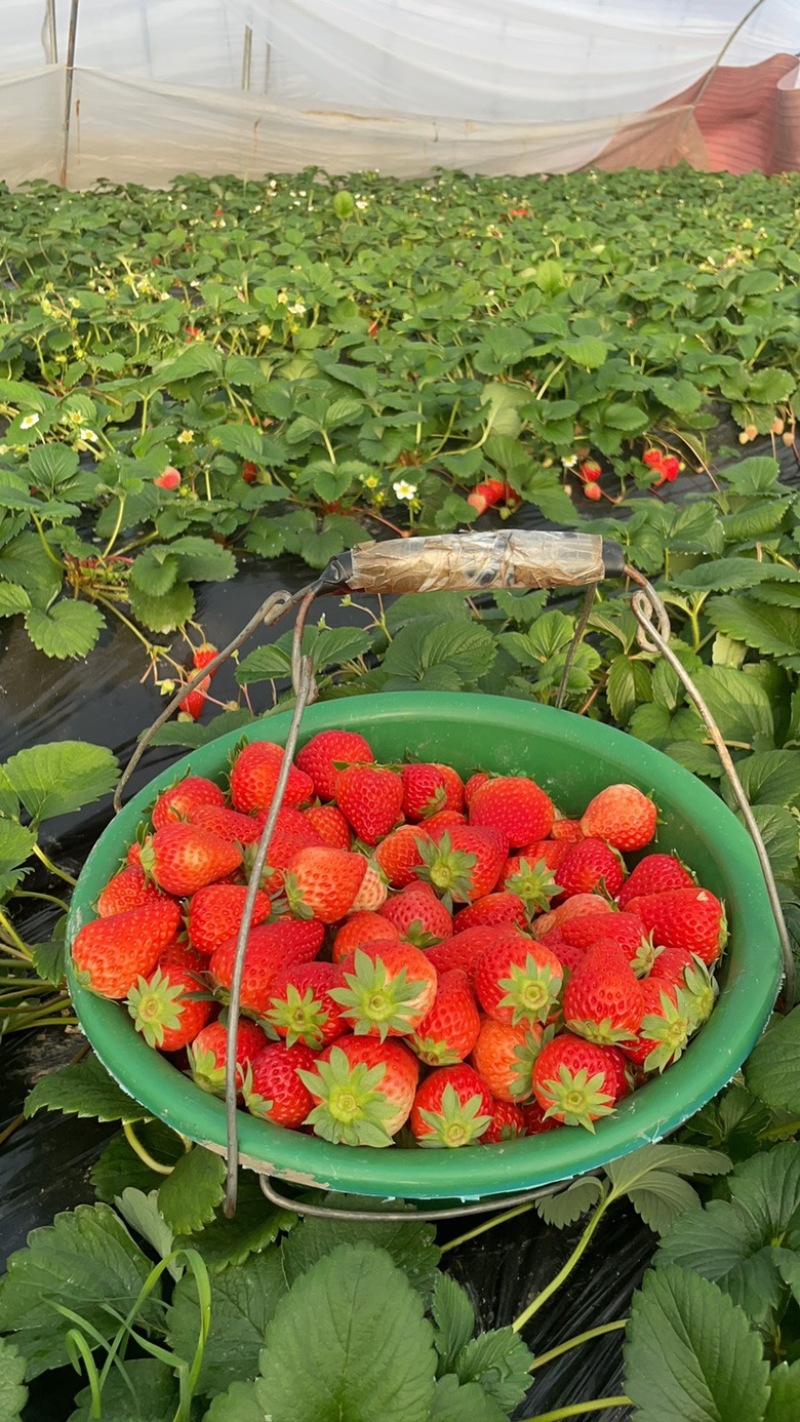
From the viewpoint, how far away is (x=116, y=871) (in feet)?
3.66

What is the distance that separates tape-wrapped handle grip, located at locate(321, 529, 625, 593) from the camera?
902 millimetres

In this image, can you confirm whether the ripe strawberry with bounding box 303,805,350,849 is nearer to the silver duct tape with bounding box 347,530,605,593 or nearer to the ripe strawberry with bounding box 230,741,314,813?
the ripe strawberry with bounding box 230,741,314,813

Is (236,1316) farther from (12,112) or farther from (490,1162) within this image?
(12,112)

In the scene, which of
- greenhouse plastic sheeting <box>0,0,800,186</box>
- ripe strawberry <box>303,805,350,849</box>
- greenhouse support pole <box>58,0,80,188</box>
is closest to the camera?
ripe strawberry <box>303,805,350,849</box>

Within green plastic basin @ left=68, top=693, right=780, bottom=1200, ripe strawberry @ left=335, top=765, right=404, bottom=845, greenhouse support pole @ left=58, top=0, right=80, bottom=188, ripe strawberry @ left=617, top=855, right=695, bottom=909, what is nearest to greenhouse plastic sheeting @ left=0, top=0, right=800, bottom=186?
greenhouse support pole @ left=58, top=0, right=80, bottom=188

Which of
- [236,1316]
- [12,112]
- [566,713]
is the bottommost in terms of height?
[236,1316]

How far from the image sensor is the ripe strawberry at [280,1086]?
2.88 feet

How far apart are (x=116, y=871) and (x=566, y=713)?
59cm

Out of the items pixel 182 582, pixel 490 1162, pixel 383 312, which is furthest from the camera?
pixel 383 312

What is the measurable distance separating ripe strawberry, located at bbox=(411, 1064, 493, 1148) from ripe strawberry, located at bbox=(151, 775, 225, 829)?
15.7 inches

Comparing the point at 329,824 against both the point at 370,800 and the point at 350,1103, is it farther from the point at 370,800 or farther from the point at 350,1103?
the point at 350,1103

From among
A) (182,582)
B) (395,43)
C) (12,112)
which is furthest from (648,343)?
(395,43)

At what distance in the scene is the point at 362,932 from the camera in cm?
98

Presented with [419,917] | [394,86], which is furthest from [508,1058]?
[394,86]
